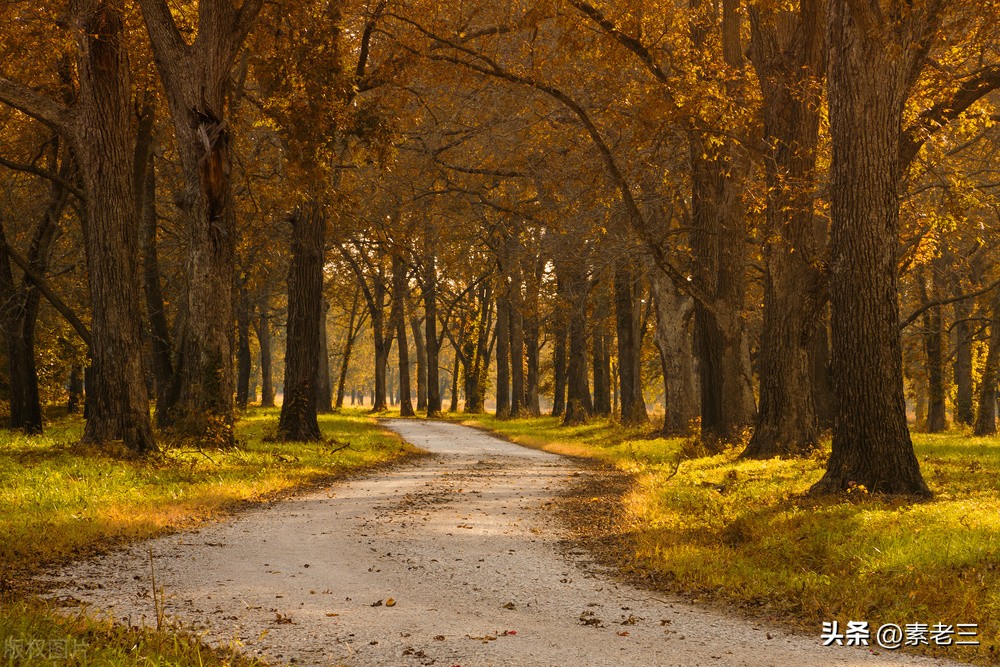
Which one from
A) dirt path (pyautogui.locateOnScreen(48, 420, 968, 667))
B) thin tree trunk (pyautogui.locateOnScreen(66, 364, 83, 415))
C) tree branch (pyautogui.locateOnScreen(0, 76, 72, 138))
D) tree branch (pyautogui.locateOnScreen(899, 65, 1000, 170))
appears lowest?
dirt path (pyautogui.locateOnScreen(48, 420, 968, 667))

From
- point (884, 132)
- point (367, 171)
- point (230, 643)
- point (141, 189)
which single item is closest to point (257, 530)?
point (230, 643)

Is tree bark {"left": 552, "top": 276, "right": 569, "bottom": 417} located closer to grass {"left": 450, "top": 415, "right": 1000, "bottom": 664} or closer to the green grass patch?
grass {"left": 450, "top": 415, "right": 1000, "bottom": 664}

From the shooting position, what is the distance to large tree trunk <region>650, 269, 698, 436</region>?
26656mm

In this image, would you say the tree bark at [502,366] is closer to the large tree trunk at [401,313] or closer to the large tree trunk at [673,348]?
the large tree trunk at [401,313]

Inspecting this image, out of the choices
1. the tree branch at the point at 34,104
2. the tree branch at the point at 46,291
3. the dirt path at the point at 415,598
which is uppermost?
the tree branch at the point at 34,104

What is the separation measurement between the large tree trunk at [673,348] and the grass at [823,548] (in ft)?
38.3

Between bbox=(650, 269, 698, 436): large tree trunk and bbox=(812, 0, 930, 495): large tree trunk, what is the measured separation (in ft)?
48.0

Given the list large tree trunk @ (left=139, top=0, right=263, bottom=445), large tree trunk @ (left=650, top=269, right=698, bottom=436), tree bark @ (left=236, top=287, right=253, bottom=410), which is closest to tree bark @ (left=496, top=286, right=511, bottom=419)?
tree bark @ (left=236, top=287, right=253, bottom=410)

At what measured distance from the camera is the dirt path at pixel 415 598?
611 cm

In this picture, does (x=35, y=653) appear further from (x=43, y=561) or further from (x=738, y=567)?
(x=738, y=567)

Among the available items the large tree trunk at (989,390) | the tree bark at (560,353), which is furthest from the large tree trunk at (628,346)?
the large tree trunk at (989,390)

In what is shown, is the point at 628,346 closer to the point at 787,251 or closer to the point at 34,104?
the point at 787,251

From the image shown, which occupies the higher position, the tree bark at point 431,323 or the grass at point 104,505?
the tree bark at point 431,323

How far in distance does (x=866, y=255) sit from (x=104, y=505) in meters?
9.97
